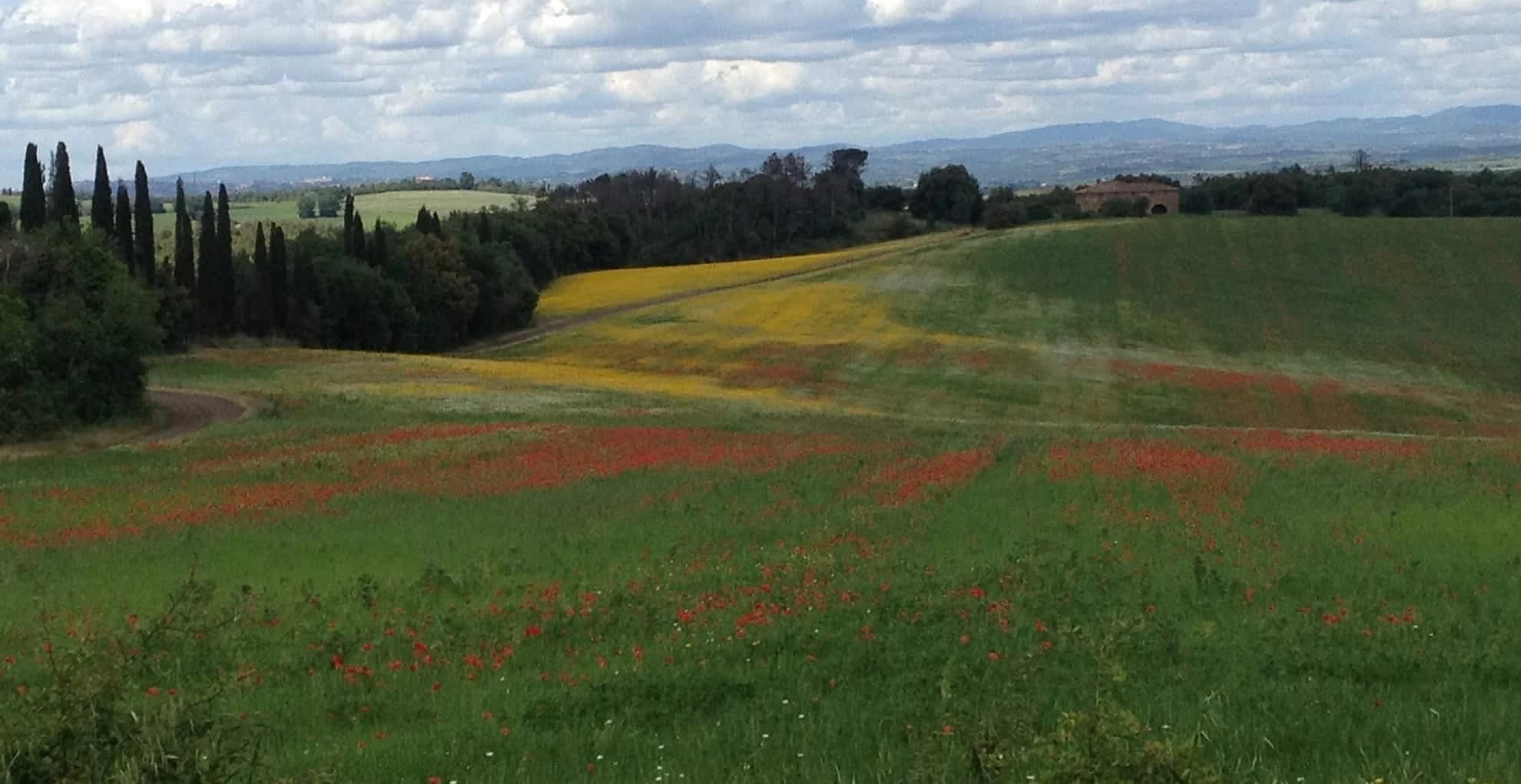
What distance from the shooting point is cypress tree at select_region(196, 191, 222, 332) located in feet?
246

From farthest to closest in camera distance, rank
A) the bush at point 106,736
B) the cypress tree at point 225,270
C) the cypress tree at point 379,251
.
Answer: the cypress tree at point 379,251 → the cypress tree at point 225,270 → the bush at point 106,736

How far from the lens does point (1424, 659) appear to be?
35.8 ft

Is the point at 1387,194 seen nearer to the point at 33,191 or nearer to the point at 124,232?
the point at 124,232

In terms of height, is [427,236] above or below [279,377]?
above

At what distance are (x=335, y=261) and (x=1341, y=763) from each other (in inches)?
3140

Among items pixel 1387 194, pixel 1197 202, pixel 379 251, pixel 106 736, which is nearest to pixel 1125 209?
pixel 1197 202

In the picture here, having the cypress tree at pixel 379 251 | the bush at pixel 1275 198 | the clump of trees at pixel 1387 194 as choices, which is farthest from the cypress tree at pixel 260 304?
the clump of trees at pixel 1387 194

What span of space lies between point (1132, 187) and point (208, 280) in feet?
348

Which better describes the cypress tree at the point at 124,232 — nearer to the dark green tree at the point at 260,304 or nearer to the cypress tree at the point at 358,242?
the dark green tree at the point at 260,304

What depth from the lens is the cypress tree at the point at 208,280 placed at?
7500cm

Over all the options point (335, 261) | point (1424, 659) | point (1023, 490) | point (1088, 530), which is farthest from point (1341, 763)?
point (335, 261)

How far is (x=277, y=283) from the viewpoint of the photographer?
79.4 meters

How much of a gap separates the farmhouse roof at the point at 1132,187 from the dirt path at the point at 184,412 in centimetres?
11643

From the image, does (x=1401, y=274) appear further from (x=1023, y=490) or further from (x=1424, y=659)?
A: (x=1424, y=659)
